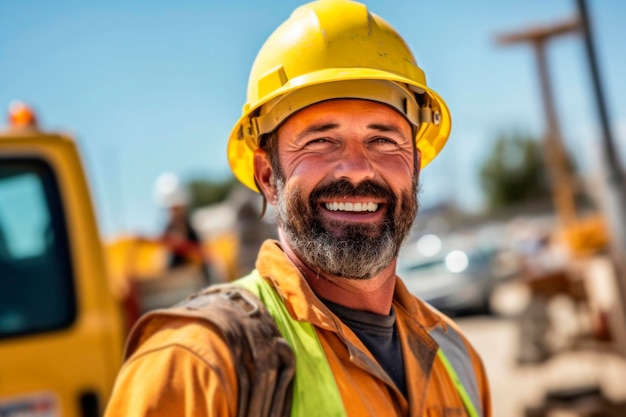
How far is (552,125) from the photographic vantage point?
1827cm

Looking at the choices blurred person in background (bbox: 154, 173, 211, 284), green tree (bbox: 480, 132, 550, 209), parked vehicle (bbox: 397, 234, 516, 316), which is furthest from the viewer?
green tree (bbox: 480, 132, 550, 209)

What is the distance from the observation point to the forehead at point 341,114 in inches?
80.9

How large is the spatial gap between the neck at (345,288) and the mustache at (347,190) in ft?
0.62

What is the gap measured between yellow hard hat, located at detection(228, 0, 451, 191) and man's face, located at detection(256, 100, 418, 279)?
44 millimetres

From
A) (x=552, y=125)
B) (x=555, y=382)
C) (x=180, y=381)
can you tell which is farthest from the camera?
(x=552, y=125)

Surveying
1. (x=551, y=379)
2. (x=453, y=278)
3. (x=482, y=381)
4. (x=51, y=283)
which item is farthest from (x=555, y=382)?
(x=482, y=381)

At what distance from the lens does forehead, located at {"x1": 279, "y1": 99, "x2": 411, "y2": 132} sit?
6.74 ft

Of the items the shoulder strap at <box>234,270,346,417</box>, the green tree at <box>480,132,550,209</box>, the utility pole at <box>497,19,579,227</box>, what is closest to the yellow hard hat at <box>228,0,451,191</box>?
the shoulder strap at <box>234,270,346,417</box>

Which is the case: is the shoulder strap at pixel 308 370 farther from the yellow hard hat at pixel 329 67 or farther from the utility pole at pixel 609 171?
the utility pole at pixel 609 171

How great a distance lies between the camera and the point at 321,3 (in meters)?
2.24

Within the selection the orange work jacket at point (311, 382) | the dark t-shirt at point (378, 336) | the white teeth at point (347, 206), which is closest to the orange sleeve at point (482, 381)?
the orange work jacket at point (311, 382)

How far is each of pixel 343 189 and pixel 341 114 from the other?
7.9 inches

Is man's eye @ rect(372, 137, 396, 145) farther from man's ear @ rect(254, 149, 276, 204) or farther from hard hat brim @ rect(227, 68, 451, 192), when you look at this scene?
man's ear @ rect(254, 149, 276, 204)

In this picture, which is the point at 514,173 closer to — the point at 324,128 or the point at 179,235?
the point at 179,235
